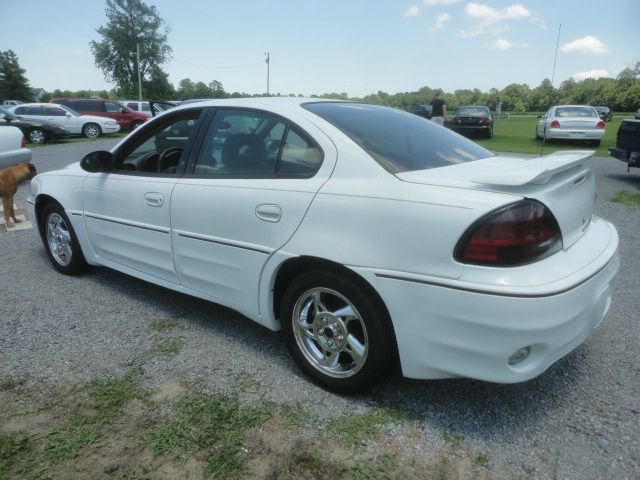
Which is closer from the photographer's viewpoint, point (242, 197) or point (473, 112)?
point (242, 197)

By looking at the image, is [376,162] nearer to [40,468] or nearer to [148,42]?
[40,468]

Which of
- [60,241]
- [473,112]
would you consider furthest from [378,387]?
[473,112]

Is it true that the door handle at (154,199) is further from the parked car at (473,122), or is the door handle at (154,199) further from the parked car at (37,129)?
the parked car at (473,122)

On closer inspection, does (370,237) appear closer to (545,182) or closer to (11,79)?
(545,182)

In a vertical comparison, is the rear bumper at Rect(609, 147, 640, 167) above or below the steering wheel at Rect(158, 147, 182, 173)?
below

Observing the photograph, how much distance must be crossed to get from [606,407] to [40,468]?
2.59 metres

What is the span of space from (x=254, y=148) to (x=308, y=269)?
83cm

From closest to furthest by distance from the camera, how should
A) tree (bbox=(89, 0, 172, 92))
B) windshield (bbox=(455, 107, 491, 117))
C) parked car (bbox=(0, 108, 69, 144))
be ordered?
parked car (bbox=(0, 108, 69, 144)), windshield (bbox=(455, 107, 491, 117)), tree (bbox=(89, 0, 172, 92))

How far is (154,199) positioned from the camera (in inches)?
123

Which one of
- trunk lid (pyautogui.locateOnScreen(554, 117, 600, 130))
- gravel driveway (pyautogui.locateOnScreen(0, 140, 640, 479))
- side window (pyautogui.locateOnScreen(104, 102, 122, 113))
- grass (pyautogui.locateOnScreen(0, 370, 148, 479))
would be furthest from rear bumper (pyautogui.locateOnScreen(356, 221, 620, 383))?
side window (pyautogui.locateOnScreen(104, 102, 122, 113))

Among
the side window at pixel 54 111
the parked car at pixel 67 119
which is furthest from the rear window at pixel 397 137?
the side window at pixel 54 111

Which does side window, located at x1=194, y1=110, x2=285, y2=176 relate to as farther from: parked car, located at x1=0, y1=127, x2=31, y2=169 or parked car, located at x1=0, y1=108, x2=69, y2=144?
parked car, located at x1=0, y1=108, x2=69, y2=144

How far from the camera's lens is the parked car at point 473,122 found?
806 inches

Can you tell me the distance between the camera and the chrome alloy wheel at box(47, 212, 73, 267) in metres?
4.11
